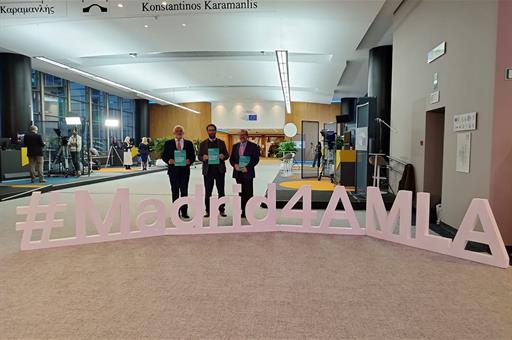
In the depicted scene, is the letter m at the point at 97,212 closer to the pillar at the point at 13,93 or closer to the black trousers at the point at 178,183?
the black trousers at the point at 178,183

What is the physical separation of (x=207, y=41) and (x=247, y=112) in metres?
13.7

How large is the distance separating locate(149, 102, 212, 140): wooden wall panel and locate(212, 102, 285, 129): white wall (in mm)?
856

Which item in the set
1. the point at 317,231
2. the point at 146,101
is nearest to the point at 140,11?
the point at 317,231

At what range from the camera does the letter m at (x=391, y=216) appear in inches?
165

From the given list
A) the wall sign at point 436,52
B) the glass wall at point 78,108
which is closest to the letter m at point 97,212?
the wall sign at point 436,52

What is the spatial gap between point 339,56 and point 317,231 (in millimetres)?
8067

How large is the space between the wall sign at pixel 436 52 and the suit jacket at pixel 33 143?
9.49 m

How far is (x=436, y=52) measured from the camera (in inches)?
221

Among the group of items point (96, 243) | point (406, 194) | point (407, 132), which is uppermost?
point (407, 132)

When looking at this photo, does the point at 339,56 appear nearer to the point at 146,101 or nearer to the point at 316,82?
the point at 316,82

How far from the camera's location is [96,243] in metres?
4.24

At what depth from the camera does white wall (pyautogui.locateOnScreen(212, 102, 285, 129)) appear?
23359 millimetres

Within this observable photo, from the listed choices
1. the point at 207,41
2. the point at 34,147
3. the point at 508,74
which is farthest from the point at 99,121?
the point at 508,74

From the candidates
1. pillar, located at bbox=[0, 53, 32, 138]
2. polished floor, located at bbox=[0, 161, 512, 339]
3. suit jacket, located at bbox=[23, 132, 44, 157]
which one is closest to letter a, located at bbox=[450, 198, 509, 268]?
polished floor, located at bbox=[0, 161, 512, 339]
